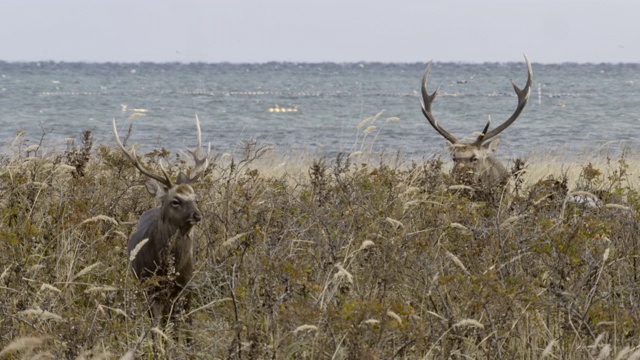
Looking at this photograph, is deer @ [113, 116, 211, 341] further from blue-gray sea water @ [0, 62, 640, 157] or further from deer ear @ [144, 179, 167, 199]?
blue-gray sea water @ [0, 62, 640, 157]

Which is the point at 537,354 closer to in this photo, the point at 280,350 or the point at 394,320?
the point at 394,320

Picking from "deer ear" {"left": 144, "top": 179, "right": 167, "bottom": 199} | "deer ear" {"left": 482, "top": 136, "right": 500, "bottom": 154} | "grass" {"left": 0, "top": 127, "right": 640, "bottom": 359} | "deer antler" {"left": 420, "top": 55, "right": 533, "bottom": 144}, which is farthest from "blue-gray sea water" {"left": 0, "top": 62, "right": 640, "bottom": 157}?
"deer ear" {"left": 144, "top": 179, "right": 167, "bottom": 199}

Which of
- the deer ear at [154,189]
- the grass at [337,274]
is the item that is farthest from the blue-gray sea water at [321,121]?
the deer ear at [154,189]

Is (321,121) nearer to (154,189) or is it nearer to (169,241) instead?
(154,189)

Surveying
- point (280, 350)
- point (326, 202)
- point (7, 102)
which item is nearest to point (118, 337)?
point (280, 350)

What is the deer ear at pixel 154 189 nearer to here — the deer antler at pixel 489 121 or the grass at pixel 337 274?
the grass at pixel 337 274

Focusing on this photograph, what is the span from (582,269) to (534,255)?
57 centimetres

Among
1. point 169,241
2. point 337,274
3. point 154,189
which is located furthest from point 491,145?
point 337,274

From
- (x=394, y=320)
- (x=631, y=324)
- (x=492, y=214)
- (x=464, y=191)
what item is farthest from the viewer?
(x=464, y=191)

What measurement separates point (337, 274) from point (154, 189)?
2548 millimetres

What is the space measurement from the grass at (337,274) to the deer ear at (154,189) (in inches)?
15.9

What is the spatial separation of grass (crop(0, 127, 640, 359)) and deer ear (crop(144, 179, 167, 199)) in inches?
15.9

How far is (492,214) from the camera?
812 cm

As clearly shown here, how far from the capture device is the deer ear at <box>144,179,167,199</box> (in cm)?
726
